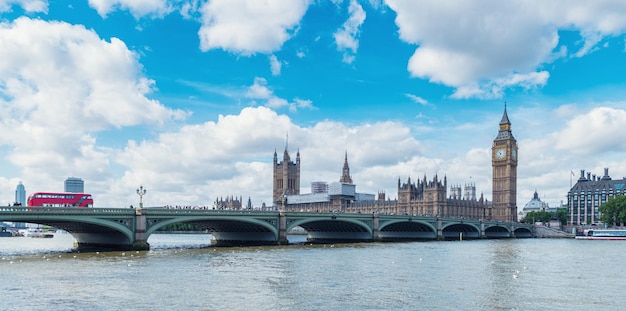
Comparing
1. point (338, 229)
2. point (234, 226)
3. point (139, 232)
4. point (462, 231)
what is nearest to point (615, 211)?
point (462, 231)

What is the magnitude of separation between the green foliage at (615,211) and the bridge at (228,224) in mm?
50214

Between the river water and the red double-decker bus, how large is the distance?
61.4 ft

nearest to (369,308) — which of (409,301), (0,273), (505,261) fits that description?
(409,301)

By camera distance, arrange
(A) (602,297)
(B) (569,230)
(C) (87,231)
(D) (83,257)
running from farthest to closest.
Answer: (B) (569,230) < (C) (87,231) < (D) (83,257) < (A) (602,297)

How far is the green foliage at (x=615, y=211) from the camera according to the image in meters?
172

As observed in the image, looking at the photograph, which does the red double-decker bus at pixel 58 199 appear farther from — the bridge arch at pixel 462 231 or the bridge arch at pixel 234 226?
the bridge arch at pixel 462 231

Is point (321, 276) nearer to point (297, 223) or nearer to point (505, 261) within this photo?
point (505, 261)

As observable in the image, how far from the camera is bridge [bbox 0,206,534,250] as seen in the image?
208ft

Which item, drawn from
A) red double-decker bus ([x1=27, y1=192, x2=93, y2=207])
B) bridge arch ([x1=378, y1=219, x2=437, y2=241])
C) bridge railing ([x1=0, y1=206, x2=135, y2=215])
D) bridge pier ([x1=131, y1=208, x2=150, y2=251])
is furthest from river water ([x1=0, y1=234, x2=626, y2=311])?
bridge arch ([x1=378, y1=219, x2=437, y2=241])

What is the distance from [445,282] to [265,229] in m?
48.5

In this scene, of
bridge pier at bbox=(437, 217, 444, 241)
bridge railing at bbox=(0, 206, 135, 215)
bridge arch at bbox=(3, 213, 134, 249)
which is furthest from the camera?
bridge pier at bbox=(437, 217, 444, 241)

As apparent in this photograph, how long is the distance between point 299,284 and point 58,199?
Answer: 48.4 m

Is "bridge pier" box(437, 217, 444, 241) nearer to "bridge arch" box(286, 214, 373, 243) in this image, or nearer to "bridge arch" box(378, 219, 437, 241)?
"bridge arch" box(378, 219, 437, 241)

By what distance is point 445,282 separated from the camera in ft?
147
